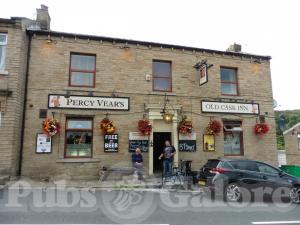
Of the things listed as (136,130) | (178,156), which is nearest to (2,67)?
(136,130)

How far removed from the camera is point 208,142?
15.6 m

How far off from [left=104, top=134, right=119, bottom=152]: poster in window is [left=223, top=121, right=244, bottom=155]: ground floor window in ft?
21.0

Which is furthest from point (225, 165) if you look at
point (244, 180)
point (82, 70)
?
point (82, 70)

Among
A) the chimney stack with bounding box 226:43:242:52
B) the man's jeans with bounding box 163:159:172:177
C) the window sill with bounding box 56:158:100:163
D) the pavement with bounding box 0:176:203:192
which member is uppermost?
the chimney stack with bounding box 226:43:242:52

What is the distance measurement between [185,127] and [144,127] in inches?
89.8

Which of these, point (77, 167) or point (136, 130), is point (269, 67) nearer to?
point (136, 130)

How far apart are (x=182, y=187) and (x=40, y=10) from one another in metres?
11.8

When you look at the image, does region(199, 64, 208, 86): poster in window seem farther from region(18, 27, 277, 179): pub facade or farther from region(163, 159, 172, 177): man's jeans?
region(163, 159, 172, 177): man's jeans

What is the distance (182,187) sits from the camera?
40.7 feet

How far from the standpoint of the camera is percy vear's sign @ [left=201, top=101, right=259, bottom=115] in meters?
15.9

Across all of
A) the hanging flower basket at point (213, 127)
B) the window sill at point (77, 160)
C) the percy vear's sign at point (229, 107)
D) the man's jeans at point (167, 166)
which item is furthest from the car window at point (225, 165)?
the window sill at point (77, 160)

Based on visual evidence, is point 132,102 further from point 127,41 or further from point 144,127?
point 127,41

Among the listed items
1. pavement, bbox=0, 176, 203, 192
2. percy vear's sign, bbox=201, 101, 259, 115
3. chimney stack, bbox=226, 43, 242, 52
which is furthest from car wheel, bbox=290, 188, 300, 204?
chimney stack, bbox=226, 43, 242, 52

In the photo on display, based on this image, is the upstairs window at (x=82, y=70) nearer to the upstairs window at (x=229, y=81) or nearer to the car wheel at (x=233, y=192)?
the upstairs window at (x=229, y=81)
